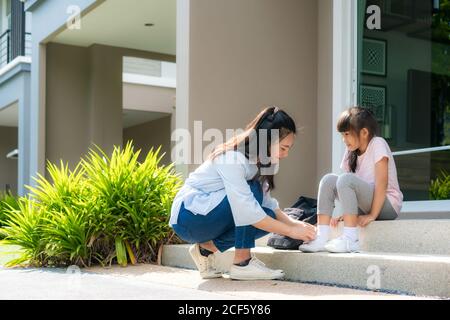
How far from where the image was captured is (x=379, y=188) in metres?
3.94

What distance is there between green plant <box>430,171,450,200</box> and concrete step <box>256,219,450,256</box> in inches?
60.3

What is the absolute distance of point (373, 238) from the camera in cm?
402

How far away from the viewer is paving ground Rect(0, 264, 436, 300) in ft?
10.3

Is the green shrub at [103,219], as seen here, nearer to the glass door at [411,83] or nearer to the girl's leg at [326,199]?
the girl's leg at [326,199]

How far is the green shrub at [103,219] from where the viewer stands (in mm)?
4844

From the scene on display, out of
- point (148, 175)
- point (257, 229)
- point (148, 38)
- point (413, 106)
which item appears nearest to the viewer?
point (257, 229)

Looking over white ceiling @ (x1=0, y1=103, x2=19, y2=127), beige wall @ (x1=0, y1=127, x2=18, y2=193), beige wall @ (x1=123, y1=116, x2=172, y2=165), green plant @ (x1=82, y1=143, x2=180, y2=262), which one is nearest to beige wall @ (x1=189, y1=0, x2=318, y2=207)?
green plant @ (x1=82, y1=143, x2=180, y2=262)

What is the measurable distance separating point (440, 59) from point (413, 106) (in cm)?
48

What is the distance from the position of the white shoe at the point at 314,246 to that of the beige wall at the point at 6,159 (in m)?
13.3

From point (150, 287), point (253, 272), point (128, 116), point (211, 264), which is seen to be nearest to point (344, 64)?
point (211, 264)

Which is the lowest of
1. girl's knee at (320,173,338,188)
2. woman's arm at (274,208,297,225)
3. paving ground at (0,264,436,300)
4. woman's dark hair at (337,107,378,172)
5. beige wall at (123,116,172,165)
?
paving ground at (0,264,436,300)

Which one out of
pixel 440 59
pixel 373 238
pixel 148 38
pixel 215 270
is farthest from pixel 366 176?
pixel 148 38

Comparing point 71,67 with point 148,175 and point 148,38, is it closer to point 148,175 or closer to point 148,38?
point 148,38

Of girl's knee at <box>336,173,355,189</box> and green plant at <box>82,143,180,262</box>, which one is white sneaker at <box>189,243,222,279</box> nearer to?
girl's knee at <box>336,173,355,189</box>
